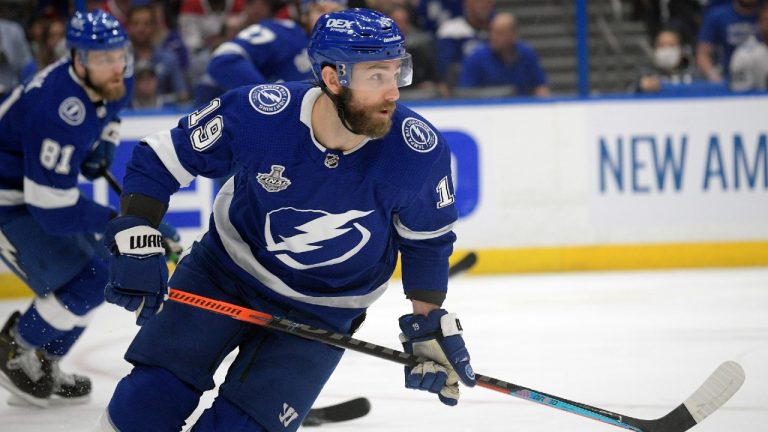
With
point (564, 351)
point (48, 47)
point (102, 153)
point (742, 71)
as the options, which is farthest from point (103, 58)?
point (742, 71)

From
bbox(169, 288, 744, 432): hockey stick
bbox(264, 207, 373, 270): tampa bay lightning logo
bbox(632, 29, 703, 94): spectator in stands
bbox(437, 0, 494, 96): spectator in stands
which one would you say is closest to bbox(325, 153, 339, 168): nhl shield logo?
bbox(264, 207, 373, 270): tampa bay lightning logo

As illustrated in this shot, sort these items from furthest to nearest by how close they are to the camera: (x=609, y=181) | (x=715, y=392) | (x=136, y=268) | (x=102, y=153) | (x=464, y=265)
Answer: (x=609, y=181)
(x=464, y=265)
(x=102, y=153)
(x=715, y=392)
(x=136, y=268)

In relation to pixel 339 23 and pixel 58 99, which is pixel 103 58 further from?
pixel 339 23

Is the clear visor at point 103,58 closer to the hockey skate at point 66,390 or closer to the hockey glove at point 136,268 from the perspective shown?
the hockey skate at point 66,390

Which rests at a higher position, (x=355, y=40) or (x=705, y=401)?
(x=355, y=40)

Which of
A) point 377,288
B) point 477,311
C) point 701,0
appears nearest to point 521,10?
point 701,0

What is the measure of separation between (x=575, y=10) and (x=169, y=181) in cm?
416

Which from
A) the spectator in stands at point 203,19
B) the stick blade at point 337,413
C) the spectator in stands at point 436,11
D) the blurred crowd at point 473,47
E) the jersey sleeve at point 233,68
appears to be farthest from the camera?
the spectator in stands at point 203,19

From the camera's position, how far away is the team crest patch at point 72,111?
11.5ft

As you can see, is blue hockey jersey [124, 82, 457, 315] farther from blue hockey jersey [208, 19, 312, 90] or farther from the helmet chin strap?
blue hockey jersey [208, 19, 312, 90]

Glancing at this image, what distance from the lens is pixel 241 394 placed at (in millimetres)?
2350

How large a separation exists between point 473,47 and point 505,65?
0.67 feet

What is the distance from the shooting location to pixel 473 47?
6176mm

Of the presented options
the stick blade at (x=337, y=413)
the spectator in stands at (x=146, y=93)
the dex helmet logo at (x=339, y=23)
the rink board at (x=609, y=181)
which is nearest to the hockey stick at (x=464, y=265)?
the rink board at (x=609, y=181)
